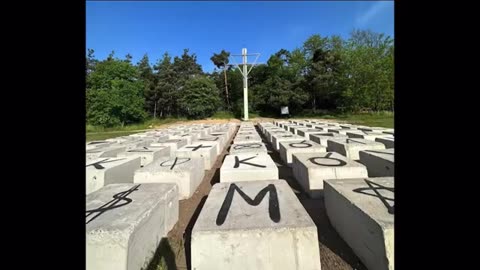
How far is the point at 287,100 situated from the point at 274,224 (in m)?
33.8

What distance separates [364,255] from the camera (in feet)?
8.28

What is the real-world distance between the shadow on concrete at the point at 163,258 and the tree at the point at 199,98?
109 ft

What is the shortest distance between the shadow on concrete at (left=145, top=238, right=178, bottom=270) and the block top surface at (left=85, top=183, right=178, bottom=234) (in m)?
0.48

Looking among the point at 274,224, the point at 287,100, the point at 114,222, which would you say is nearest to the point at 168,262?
the point at 114,222

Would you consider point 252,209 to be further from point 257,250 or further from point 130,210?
point 130,210

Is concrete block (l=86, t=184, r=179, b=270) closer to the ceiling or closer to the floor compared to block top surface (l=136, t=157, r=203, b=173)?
closer to the floor

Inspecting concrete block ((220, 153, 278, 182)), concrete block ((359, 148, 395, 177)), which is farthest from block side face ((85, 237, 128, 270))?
concrete block ((359, 148, 395, 177))

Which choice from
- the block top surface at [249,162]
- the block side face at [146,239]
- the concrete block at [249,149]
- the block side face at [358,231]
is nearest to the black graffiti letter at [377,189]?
the block side face at [358,231]

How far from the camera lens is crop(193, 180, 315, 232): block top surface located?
2.43 m

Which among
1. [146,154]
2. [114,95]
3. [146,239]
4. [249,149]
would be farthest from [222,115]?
A: [146,239]

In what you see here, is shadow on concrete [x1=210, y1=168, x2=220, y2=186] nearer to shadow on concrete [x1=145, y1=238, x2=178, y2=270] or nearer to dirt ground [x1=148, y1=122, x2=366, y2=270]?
dirt ground [x1=148, y1=122, x2=366, y2=270]

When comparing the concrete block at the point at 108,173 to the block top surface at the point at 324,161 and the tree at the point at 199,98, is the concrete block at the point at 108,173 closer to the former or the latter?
the block top surface at the point at 324,161

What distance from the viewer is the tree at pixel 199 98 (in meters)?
35.6
